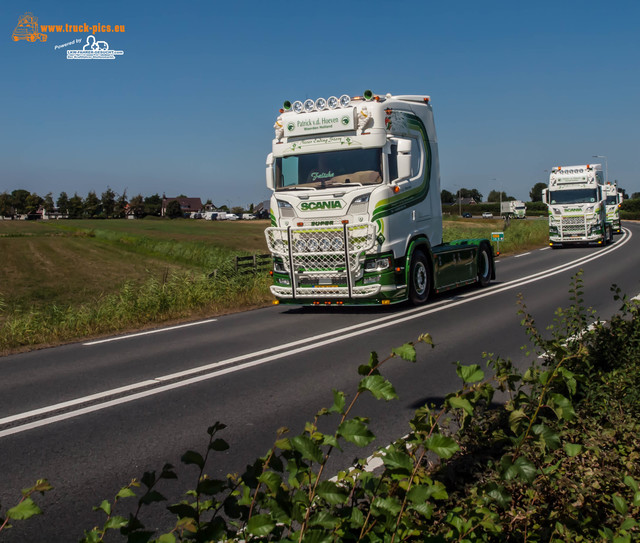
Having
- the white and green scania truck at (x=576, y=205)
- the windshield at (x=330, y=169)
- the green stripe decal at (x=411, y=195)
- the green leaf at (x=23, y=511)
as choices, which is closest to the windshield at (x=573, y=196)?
the white and green scania truck at (x=576, y=205)

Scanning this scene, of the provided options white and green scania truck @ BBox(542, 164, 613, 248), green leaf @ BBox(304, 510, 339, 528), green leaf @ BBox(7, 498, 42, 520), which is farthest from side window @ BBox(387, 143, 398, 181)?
white and green scania truck @ BBox(542, 164, 613, 248)

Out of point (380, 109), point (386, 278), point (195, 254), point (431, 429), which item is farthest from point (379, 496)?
point (195, 254)

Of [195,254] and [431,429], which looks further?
[195,254]

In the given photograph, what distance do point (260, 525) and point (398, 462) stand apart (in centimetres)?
67

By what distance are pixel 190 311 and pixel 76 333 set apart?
2.61 m

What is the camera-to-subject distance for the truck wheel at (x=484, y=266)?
16469 mm

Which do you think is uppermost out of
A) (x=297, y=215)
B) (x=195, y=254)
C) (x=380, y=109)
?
(x=380, y=109)

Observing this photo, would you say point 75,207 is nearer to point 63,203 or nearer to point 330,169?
point 63,203

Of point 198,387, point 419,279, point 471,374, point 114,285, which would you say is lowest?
point 114,285

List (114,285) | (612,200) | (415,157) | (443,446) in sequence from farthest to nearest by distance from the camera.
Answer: (612,200) < (114,285) < (415,157) < (443,446)

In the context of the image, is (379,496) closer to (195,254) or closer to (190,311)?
(190,311)

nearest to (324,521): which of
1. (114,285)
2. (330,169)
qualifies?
(330,169)

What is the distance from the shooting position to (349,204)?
12.4m

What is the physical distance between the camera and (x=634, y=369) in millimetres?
5508
